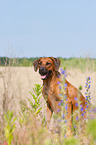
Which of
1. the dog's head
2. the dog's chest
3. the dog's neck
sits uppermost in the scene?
the dog's head

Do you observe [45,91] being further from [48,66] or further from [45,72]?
[48,66]

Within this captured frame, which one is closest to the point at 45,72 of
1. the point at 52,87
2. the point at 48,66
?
the point at 48,66

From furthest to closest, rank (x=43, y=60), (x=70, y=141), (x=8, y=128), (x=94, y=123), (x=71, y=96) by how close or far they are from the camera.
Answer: (x=43, y=60) → (x=71, y=96) → (x=8, y=128) → (x=70, y=141) → (x=94, y=123)

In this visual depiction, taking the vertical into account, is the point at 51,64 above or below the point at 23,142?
above

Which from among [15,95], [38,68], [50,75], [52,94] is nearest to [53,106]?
[52,94]

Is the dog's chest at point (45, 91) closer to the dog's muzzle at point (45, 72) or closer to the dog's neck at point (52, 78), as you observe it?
the dog's neck at point (52, 78)

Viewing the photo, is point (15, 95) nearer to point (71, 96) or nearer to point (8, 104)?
point (8, 104)

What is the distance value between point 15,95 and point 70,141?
1.53 metres

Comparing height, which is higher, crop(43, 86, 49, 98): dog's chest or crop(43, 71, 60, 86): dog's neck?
crop(43, 71, 60, 86): dog's neck

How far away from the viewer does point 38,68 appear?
482cm

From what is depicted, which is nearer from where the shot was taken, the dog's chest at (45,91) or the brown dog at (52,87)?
the brown dog at (52,87)

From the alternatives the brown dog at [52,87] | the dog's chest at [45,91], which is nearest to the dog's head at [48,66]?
the brown dog at [52,87]

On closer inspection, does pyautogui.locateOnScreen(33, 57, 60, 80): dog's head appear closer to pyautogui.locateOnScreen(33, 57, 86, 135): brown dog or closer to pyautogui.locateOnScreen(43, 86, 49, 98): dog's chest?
pyautogui.locateOnScreen(33, 57, 86, 135): brown dog

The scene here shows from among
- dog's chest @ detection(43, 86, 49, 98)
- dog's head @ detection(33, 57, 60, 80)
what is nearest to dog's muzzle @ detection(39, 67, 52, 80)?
dog's head @ detection(33, 57, 60, 80)
